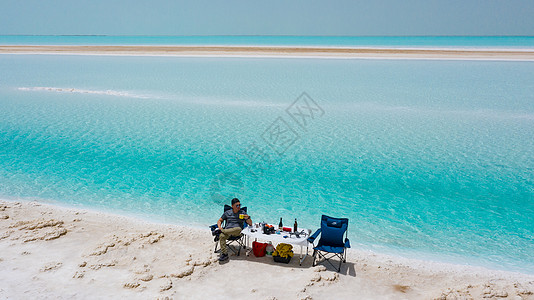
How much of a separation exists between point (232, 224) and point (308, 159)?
6.65 m

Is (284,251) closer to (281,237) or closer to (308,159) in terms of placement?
(281,237)

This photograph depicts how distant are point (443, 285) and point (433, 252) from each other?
4.79 ft

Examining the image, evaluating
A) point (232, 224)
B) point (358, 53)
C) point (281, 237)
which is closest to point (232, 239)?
point (232, 224)

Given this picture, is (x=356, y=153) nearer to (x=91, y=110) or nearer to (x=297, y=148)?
(x=297, y=148)

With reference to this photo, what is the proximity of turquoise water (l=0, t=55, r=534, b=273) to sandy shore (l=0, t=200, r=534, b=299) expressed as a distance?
3.31 feet

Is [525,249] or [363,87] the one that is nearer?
[525,249]

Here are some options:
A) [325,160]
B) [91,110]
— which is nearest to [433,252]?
[325,160]

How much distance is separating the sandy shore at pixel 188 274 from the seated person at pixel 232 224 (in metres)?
0.31

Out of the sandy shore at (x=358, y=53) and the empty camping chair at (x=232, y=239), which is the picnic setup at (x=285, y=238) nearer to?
the empty camping chair at (x=232, y=239)

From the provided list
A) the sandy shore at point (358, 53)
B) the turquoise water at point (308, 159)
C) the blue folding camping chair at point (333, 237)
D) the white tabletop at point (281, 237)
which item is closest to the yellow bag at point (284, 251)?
the white tabletop at point (281, 237)

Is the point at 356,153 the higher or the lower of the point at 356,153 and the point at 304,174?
the higher

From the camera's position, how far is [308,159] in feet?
44.7

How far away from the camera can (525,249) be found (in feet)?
26.5

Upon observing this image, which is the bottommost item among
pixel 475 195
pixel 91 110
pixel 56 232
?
pixel 56 232
